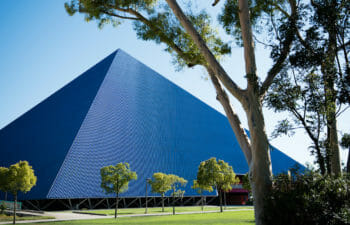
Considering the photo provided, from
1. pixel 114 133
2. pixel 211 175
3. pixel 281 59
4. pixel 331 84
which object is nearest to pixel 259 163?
pixel 331 84

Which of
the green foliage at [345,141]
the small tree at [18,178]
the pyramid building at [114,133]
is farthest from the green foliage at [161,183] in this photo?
the green foliage at [345,141]

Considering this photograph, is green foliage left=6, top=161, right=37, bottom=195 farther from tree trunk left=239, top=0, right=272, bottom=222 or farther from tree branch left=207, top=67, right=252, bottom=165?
tree trunk left=239, top=0, right=272, bottom=222

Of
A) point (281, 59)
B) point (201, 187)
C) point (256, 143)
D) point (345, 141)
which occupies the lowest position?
→ point (201, 187)

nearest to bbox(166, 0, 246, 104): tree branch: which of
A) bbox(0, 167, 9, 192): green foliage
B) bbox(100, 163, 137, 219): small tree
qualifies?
bbox(0, 167, 9, 192): green foliage

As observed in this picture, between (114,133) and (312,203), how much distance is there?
123 ft

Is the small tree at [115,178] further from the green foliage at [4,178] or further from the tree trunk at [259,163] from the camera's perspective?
the tree trunk at [259,163]

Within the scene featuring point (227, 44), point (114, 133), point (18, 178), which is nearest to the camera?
point (227, 44)

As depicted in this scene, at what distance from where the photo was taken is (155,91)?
53719 mm

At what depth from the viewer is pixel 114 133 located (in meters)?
41.0

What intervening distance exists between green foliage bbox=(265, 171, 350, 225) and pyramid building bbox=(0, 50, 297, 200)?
103 feet

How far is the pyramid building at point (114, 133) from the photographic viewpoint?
3534 cm

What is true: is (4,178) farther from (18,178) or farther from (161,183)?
(161,183)

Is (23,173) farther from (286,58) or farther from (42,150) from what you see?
(42,150)

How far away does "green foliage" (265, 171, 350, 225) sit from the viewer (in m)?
5.23
